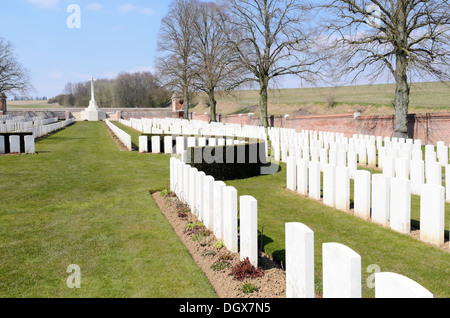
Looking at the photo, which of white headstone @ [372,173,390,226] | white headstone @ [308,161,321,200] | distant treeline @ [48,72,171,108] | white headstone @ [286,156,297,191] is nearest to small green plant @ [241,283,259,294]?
white headstone @ [372,173,390,226]

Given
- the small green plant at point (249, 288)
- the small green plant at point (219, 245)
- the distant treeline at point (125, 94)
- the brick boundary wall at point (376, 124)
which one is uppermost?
the distant treeline at point (125, 94)

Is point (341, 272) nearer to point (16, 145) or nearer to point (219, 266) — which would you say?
point (219, 266)

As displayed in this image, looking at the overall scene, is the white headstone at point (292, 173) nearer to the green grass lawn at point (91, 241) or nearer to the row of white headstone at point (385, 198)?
the row of white headstone at point (385, 198)

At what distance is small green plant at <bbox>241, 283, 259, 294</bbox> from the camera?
142 inches

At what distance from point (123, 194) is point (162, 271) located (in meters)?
4.38

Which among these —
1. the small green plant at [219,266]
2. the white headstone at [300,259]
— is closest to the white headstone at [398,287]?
the white headstone at [300,259]

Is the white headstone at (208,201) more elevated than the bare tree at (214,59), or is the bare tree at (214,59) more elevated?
the bare tree at (214,59)

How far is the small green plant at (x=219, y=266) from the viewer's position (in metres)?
4.18

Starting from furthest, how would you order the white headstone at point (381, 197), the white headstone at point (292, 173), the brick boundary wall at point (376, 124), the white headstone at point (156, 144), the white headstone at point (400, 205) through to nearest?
the brick boundary wall at point (376, 124) < the white headstone at point (156, 144) < the white headstone at point (292, 173) < the white headstone at point (381, 197) < the white headstone at point (400, 205)

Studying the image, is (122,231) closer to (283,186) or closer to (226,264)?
(226,264)

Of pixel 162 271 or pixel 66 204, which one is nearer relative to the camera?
pixel 162 271

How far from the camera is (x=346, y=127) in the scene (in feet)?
82.9

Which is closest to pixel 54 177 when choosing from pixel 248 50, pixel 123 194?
pixel 123 194

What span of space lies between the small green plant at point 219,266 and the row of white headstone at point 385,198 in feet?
10.2
